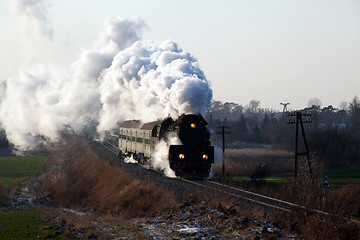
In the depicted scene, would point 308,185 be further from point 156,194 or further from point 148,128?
point 148,128

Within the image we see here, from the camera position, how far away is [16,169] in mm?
47000

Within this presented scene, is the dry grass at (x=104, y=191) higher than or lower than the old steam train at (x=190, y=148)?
lower

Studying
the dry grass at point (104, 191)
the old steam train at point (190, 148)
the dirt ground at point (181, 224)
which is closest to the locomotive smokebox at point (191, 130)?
the old steam train at point (190, 148)

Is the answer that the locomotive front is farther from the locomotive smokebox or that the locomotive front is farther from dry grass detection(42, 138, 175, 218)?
dry grass detection(42, 138, 175, 218)

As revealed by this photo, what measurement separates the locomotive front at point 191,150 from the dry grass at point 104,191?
89.0 inches

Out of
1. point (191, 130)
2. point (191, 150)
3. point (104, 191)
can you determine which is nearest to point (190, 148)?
point (191, 150)

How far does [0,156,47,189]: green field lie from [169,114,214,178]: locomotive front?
1849cm

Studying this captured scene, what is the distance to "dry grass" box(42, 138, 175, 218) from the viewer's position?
2108cm

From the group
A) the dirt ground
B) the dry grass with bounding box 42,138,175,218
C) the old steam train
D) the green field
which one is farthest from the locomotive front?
the green field

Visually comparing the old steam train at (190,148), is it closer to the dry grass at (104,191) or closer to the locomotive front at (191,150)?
the locomotive front at (191,150)

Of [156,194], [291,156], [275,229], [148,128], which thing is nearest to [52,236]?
[156,194]

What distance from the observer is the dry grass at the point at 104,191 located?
21078mm

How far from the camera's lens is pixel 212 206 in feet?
55.7

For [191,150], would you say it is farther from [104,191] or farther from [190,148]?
[104,191]
